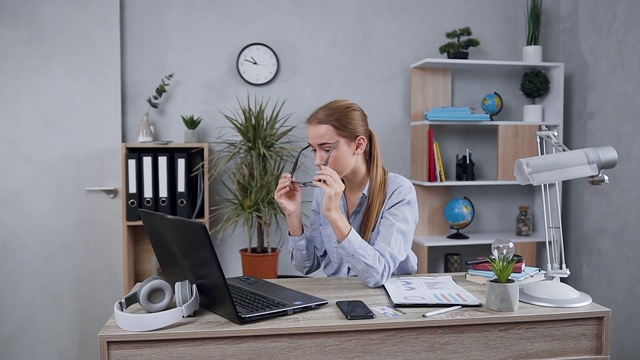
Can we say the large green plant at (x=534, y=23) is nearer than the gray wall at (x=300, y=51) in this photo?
No

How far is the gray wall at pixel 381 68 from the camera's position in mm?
3229

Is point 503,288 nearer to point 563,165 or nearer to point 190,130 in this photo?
point 563,165

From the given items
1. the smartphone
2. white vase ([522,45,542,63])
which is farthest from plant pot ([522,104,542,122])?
the smartphone

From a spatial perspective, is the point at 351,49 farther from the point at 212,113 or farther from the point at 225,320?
the point at 225,320

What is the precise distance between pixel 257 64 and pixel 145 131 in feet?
2.62

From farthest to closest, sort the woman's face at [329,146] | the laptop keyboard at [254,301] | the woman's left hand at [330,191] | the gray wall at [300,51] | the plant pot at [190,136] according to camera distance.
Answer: the gray wall at [300,51] < the plant pot at [190,136] < the woman's face at [329,146] < the woman's left hand at [330,191] < the laptop keyboard at [254,301]

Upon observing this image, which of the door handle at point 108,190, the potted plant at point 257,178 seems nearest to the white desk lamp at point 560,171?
the potted plant at point 257,178

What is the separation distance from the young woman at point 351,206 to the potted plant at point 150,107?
147 centimetres

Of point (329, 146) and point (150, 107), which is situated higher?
point (150, 107)

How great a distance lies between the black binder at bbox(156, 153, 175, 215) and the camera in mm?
3066

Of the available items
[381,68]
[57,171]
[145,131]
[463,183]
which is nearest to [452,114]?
[463,183]

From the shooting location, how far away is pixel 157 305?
140cm

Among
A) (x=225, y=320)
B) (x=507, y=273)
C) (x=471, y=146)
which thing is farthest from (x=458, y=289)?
(x=471, y=146)

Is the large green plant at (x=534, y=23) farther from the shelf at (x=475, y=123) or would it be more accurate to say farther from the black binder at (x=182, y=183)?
the black binder at (x=182, y=183)
